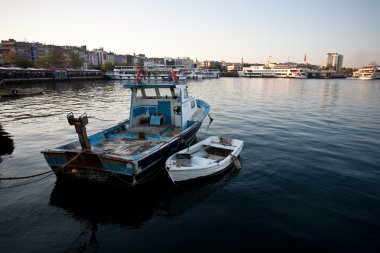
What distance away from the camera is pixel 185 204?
10.1 m

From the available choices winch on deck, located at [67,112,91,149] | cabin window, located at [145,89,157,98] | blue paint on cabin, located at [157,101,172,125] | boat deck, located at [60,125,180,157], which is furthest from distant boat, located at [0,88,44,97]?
winch on deck, located at [67,112,91,149]

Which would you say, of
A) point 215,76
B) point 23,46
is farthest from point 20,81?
point 215,76

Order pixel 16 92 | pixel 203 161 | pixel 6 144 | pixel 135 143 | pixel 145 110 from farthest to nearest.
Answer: pixel 16 92, pixel 6 144, pixel 145 110, pixel 135 143, pixel 203 161

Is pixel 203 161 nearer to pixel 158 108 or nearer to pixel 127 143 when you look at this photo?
pixel 127 143

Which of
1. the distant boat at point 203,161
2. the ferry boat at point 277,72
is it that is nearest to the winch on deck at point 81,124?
the distant boat at point 203,161

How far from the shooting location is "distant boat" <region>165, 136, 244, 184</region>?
10688mm

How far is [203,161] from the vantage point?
1215cm

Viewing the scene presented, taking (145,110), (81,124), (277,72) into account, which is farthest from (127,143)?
(277,72)

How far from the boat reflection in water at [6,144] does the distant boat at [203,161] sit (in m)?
12.2

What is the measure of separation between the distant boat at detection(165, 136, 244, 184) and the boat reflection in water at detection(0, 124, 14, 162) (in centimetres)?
1215

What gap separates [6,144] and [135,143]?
37.8ft

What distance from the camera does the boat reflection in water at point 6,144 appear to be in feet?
52.3

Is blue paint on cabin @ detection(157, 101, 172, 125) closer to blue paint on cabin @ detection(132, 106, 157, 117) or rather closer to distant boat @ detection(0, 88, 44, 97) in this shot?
blue paint on cabin @ detection(132, 106, 157, 117)

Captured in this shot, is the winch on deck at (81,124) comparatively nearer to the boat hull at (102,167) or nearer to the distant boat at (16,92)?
the boat hull at (102,167)
